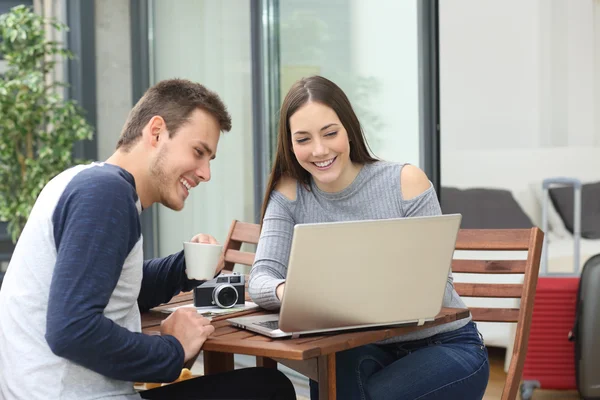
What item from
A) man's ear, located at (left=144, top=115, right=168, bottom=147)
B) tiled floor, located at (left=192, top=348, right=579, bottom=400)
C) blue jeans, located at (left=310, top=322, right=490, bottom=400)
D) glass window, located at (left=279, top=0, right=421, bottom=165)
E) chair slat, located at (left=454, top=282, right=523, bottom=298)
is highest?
glass window, located at (left=279, top=0, right=421, bottom=165)

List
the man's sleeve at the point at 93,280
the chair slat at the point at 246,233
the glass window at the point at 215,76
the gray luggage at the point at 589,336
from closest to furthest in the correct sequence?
the man's sleeve at the point at 93,280 < the chair slat at the point at 246,233 < the gray luggage at the point at 589,336 < the glass window at the point at 215,76

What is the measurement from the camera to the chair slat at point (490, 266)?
7.64ft

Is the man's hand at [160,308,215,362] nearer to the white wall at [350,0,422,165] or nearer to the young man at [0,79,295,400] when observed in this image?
the young man at [0,79,295,400]

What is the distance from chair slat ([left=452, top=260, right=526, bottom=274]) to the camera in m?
2.33

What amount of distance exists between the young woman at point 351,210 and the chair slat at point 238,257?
2.02 feet

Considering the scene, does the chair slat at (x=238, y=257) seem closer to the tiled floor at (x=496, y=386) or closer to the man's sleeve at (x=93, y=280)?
the tiled floor at (x=496, y=386)

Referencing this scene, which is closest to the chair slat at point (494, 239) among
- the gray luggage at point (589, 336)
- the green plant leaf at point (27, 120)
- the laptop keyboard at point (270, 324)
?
the laptop keyboard at point (270, 324)

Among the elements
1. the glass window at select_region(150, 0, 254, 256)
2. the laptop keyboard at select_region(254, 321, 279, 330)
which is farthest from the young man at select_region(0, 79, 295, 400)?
the glass window at select_region(150, 0, 254, 256)

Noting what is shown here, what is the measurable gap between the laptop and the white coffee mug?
0.69 feet

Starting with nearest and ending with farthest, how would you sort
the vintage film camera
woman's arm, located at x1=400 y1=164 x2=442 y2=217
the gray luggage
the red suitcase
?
the vintage film camera
woman's arm, located at x1=400 y1=164 x2=442 y2=217
the gray luggage
the red suitcase

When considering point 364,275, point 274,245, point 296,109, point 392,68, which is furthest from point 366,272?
point 392,68

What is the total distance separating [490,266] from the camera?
7.82 ft

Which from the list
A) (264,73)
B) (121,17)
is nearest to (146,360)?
(264,73)

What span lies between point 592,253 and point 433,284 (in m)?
2.06
